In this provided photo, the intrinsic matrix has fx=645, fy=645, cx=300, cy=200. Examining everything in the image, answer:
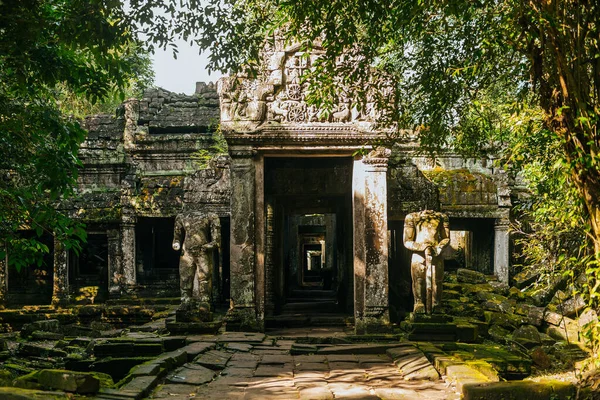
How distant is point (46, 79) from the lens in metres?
7.25

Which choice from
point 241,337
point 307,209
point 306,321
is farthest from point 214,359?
point 307,209

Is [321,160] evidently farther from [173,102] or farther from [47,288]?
[47,288]

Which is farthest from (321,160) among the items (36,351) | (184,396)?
(184,396)

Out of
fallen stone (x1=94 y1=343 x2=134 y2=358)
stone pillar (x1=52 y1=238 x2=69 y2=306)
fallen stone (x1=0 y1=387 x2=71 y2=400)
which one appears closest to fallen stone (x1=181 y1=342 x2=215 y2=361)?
fallen stone (x1=94 y1=343 x2=134 y2=358)

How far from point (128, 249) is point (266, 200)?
4.50m

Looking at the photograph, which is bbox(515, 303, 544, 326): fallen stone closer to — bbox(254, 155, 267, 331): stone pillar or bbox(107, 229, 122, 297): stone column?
bbox(254, 155, 267, 331): stone pillar

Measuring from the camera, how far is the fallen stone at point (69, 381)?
208 inches

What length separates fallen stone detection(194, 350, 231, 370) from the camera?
738cm

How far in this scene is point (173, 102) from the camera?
1778cm

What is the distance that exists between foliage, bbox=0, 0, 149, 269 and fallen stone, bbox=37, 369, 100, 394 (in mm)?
2002

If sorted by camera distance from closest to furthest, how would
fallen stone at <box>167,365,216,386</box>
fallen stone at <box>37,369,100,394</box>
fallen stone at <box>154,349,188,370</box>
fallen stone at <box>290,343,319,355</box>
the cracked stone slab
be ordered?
fallen stone at <box>37,369,100,394</box>, fallen stone at <box>167,365,216,386</box>, fallen stone at <box>154,349,188,370</box>, fallen stone at <box>290,343,319,355</box>, the cracked stone slab

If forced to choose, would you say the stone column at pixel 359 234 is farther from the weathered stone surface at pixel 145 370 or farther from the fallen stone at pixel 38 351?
the fallen stone at pixel 38 351

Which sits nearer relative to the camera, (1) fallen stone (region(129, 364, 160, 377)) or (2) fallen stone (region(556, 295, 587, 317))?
(1) fallen stone (region(129, 364, 160, 377))

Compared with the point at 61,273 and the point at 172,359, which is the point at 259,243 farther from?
the point at 61,273
